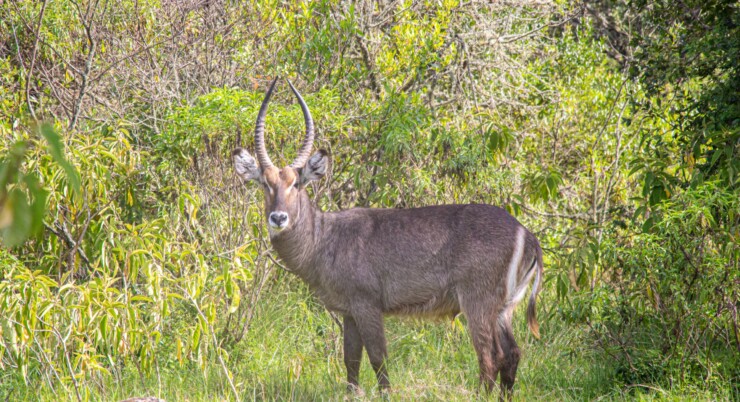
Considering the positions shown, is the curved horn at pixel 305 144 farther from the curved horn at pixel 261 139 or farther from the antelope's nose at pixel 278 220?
the antelope's nose at pixel 278 220

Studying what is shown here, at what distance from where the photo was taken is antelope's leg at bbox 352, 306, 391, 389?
487 centimetres

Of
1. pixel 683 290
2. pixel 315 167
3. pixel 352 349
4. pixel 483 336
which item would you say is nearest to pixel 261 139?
pixel 315 167

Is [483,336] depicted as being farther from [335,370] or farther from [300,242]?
[300,242]

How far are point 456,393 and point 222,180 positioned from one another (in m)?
2.16

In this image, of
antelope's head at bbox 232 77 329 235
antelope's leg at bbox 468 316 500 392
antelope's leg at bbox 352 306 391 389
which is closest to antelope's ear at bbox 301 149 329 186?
antelope's head at bbox 232 77 329 235

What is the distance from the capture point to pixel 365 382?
5.25m

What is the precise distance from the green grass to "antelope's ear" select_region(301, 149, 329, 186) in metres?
1.12

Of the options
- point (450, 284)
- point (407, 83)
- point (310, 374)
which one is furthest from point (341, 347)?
point (407, 83)

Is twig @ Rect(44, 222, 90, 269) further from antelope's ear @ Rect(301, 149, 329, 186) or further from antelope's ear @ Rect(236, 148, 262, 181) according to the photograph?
antelope's ear @ Rect(301, 149, 329, 186)

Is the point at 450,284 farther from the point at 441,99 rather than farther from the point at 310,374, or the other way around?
the point at 441,99

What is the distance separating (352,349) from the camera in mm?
5137

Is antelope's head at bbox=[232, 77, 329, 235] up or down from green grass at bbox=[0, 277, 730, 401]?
up

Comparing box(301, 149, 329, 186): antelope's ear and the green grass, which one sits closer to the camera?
the green grass

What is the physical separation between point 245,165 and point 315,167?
16.6 inches
